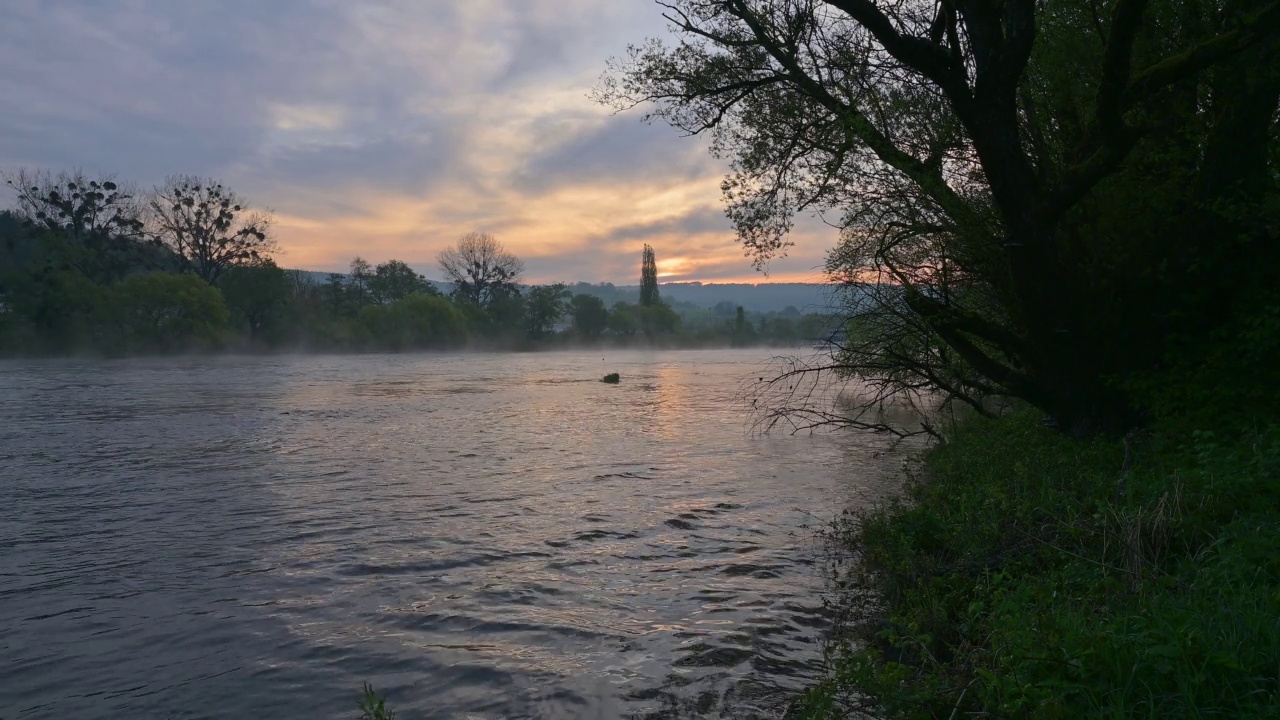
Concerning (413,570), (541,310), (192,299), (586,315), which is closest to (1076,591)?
(413,570)

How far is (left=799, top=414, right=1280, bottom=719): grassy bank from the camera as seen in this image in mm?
4215

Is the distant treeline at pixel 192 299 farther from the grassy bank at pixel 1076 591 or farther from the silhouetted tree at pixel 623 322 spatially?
the grassy bank at pixel 1076 591

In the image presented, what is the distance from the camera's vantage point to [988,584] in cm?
707

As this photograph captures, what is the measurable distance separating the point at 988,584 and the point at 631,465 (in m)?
11.5

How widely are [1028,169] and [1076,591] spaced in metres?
6.45

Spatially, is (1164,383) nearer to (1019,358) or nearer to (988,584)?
(1019,358)

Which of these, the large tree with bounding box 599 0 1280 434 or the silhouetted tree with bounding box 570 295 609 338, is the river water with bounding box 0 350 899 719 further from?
the silhouetted tree with bounding box 570 295 609 338

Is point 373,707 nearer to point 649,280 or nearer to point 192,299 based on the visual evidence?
point 192,299

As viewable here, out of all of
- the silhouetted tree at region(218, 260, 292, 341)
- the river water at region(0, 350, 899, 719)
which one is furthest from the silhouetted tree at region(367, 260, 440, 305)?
the river water at region(0, 350, 899, 719)

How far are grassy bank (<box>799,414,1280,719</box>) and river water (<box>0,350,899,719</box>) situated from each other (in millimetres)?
917

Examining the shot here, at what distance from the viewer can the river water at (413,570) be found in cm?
666

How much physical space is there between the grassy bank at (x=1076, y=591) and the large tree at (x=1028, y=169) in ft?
6.01

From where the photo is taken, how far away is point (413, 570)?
9930mm

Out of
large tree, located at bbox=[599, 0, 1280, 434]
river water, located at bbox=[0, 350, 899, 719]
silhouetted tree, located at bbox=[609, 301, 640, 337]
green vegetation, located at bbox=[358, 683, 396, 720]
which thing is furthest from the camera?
silhouetted tree, located at bbox=[609, 301, 640, 337]
